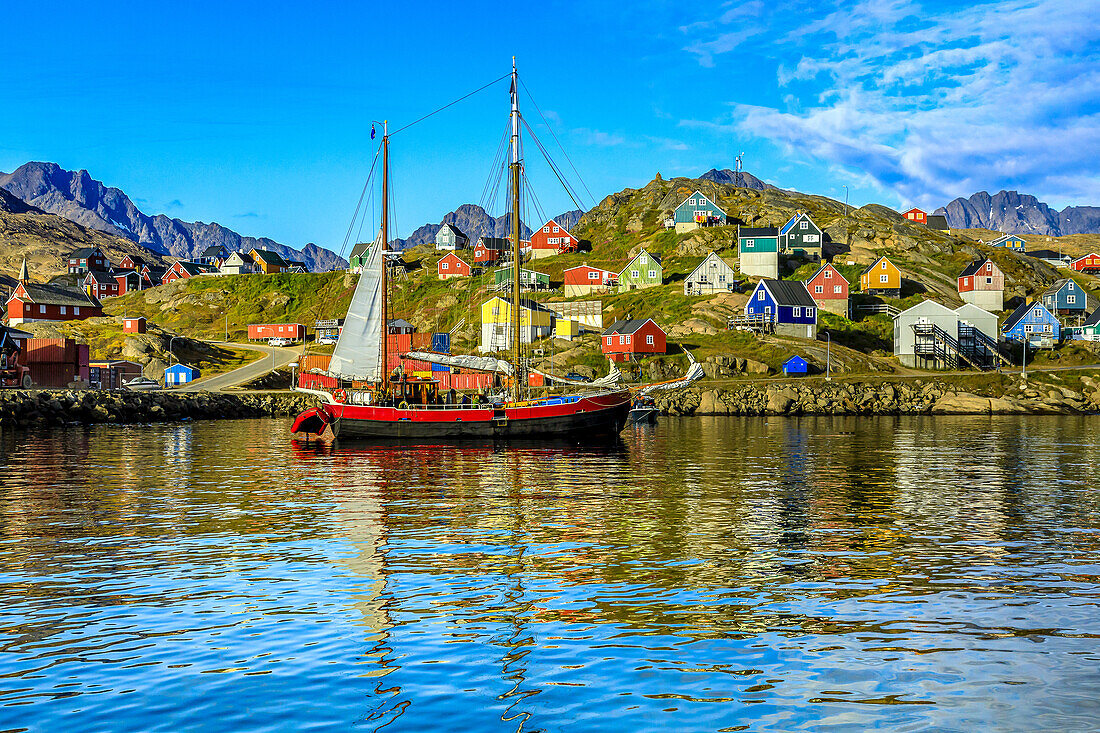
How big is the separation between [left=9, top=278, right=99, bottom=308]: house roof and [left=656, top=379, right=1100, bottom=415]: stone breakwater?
103540mm

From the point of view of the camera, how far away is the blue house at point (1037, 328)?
12031 centimetres

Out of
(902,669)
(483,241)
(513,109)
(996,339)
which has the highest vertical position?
(483,241)

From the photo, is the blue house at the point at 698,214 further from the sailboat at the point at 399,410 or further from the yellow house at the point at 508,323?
the sailboat at the point at 399,410

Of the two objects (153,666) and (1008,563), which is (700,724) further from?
(1008,563)

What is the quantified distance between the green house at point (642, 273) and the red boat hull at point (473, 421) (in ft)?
284

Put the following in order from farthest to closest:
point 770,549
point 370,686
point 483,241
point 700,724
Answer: point 483,241 → point 770,549 → point 370,686 → point 700,724

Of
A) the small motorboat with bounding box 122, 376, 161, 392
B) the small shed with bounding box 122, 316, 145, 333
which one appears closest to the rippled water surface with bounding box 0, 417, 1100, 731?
the small motorboat with bounding box 122, 376, 161, 392

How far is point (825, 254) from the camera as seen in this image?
152 m

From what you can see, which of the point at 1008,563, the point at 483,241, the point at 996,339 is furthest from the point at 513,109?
the point at 483,241

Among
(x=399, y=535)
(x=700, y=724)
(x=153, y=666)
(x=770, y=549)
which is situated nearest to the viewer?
(x=700, y=724)

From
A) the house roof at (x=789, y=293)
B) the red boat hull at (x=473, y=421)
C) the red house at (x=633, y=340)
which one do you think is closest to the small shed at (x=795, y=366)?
the house roof at (x=789, y=293)

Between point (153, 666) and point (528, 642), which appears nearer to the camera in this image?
point (153, 666)

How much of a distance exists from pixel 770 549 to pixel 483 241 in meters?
178

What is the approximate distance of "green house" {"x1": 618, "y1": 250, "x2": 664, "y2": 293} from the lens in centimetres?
14512
